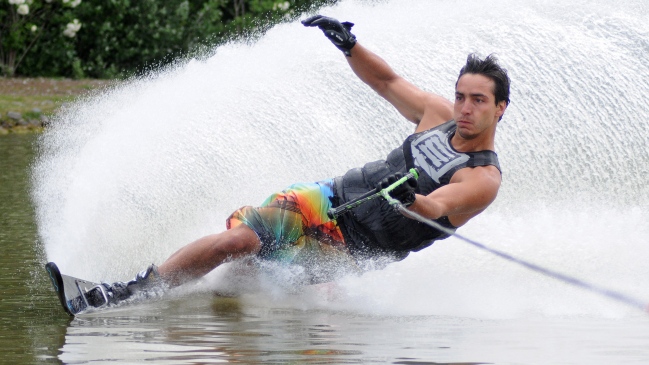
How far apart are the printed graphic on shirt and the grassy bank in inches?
Answer: 431

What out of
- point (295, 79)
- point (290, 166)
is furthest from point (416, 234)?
point (295, 79)

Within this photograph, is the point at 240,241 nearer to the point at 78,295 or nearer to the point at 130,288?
the point at 130,288

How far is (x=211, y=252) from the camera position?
5.34 m

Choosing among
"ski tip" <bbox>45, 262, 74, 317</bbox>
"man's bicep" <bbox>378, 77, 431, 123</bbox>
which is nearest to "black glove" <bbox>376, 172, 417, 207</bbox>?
"man's bicep" <bbox>378, 77, 431, 123</bbox>

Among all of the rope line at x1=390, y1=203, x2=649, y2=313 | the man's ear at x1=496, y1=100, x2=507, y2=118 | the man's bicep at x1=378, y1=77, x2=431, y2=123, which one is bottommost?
the rope line at x1=390, y1=203, x2=649, y2=313

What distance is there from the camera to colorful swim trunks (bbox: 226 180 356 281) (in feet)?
17.9

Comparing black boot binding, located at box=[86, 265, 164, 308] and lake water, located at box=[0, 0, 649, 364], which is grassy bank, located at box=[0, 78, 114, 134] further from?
black boot binding, located at box=[86, 265, 164, 308]

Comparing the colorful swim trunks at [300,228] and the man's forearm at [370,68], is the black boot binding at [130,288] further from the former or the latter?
the man's forearm at [370,68]

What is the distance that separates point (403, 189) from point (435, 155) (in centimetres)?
83

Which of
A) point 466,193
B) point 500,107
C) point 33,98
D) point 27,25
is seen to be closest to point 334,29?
point 500,107

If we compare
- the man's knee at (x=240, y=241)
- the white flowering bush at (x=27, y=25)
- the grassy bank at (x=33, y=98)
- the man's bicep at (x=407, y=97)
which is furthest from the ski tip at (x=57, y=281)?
the white flowering bush at (x=27, y=25)

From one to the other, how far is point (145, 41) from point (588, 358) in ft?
60.4

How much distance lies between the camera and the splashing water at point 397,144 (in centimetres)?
635

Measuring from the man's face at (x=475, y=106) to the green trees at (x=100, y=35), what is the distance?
15.6m
